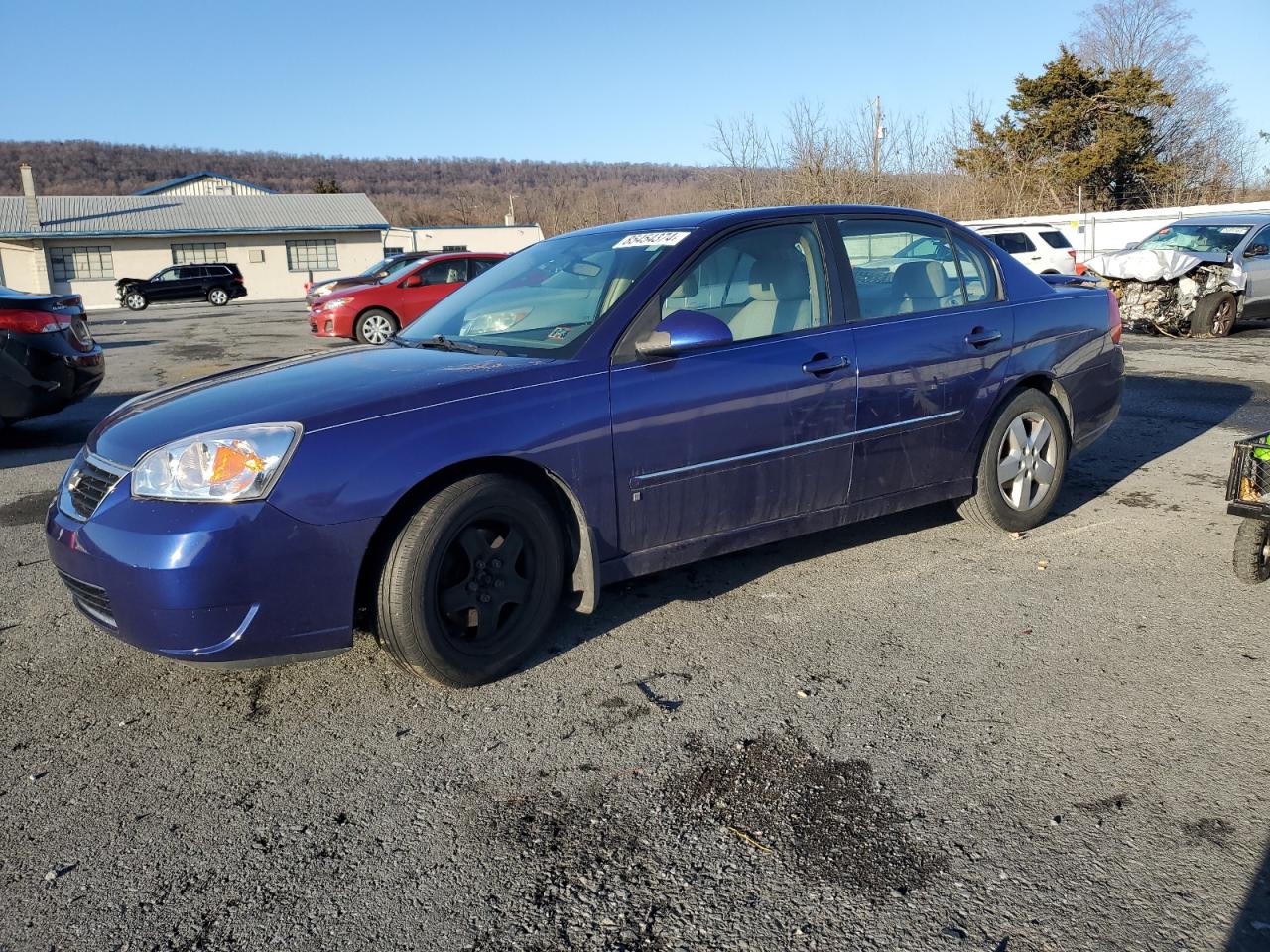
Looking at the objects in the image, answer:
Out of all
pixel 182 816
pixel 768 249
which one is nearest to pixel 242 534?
pixel 182 816

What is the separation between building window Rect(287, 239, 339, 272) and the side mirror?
46457 millimetres

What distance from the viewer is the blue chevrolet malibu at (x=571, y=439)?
304cm

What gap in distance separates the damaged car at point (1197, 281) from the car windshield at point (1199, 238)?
1 centimetres

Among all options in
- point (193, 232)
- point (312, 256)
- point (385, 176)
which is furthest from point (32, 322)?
point (385, 176)

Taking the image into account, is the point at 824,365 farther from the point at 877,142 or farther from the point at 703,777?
the point at 877,142

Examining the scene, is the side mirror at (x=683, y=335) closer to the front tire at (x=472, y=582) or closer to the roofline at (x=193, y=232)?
the front tire at (x=472, y=582)

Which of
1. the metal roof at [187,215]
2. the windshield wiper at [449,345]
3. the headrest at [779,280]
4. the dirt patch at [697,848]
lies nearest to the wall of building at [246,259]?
the metal roof at [187,215]

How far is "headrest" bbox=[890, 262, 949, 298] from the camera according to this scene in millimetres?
4527

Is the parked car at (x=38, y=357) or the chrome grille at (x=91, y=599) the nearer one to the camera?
the chrome grille at (x=91, y=599)

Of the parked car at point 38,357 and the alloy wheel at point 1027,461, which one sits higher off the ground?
the parked car at point 38,357

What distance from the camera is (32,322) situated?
752 centimetres

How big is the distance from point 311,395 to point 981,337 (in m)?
3.02

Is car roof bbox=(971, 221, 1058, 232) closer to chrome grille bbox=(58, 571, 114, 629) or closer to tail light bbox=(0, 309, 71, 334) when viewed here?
tail light bbox=(0, 309, 71, 334)

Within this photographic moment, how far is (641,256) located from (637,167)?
124 m
